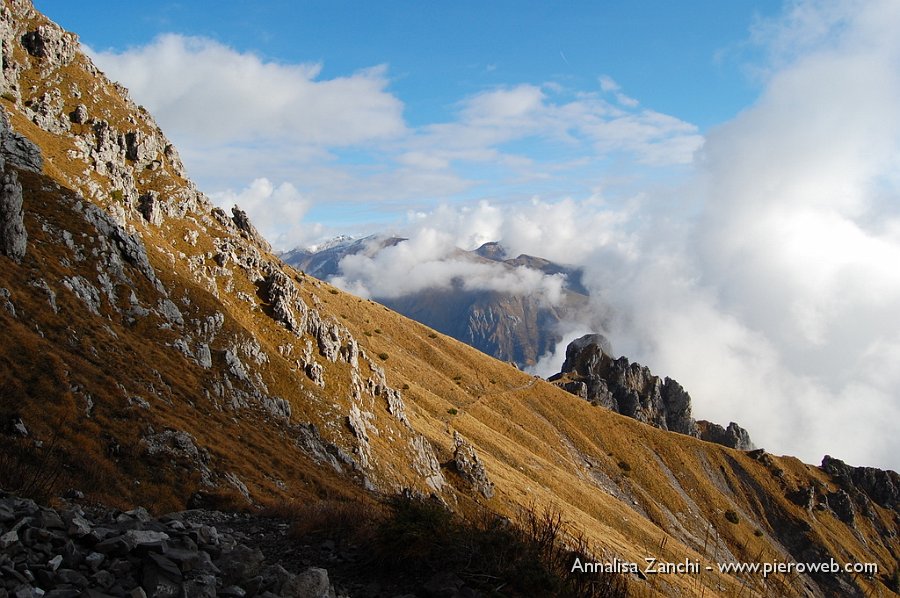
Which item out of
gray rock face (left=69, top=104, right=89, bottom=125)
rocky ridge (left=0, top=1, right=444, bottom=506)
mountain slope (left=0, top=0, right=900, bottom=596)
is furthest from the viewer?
gray rock face (left=69, top=104, right=89, bottom=125)

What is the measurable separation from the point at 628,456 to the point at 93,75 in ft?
545

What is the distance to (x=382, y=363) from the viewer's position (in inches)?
4892

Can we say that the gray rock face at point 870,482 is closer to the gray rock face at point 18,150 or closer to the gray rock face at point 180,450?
the gray rock face at point 180,450

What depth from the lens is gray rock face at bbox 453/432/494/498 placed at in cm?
7812

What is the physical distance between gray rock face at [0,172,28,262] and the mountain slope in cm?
13

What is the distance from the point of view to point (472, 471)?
261ft

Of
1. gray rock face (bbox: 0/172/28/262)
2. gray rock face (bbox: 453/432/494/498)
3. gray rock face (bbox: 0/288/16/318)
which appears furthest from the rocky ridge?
gray rock face (bbox: 453/432/494/498)

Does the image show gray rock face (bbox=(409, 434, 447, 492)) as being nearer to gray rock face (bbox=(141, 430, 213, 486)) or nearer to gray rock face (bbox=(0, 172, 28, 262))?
gray rock face (bbox=(141, 430, 213, 486))

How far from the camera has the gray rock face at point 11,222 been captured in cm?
3888

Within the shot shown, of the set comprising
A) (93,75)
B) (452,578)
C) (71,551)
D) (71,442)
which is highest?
(93,75)

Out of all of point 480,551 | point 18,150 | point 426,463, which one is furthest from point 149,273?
point 480,551

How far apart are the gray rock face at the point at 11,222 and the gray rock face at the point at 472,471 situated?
6231 cm

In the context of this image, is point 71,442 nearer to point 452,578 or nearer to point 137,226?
point 452,578

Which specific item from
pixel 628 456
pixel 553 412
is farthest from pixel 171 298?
pixel 628 456
